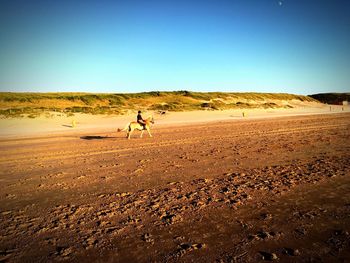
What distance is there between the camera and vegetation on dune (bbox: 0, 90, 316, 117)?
3981 cm

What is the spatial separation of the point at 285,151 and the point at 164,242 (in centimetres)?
795

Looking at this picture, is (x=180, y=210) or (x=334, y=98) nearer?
(x=180, y=210)

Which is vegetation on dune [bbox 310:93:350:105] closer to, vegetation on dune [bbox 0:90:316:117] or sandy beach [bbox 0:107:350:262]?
vegetation on dune [bbox 0:90:316:117]

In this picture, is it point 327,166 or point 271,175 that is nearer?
point 271,175

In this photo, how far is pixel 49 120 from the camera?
29.4 metres

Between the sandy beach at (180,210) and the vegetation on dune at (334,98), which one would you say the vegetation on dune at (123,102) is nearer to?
the sandy beach at (180,210)

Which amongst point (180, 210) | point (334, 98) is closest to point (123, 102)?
point (180, 210)

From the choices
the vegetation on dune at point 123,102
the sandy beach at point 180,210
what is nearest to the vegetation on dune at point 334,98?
the vegetation on dune at point 123,102

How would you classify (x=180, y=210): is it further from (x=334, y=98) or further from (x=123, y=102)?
(x=334, y=98)

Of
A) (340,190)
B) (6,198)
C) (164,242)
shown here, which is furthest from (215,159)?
(6,198)

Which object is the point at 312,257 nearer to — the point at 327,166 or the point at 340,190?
the point at 340,190

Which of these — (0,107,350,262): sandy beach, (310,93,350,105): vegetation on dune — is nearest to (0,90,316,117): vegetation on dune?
(0,107,350,262): sandy beach

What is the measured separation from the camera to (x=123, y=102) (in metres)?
58.5

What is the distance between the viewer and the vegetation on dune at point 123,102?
131ft
